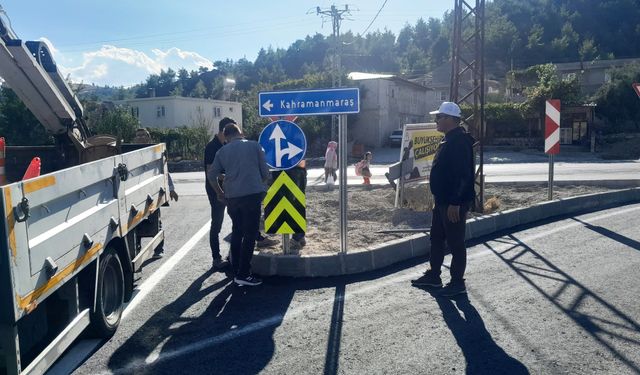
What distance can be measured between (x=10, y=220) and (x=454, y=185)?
13.6 feet

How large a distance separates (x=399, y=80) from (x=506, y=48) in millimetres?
53938

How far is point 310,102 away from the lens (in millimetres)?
7023

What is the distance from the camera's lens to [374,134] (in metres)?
45.1

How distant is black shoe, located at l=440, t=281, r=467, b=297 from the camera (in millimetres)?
5789

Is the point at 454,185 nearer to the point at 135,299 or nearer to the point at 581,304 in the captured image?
the point at 581,304

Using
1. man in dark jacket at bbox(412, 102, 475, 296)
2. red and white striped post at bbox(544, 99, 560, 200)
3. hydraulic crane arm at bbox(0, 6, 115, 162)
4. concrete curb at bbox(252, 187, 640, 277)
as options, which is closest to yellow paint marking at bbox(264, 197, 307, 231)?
concrete curb at bbox(252, 187, 640, 277)

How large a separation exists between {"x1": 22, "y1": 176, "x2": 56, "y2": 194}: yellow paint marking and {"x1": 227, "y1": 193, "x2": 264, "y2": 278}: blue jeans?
2.73 m

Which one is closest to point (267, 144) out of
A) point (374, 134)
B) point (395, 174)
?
point (395, 174)

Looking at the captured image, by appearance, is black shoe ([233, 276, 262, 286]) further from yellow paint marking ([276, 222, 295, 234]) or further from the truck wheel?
the truck wheel

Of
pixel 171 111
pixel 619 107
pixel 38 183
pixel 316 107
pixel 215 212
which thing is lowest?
pixel 215 212

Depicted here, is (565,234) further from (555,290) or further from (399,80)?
(399,80)

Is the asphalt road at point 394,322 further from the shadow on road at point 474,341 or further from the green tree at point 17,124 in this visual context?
the green tree at point 17,124

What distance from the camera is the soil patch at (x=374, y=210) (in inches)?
323

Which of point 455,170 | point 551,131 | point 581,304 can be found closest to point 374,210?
A: point 551,131
